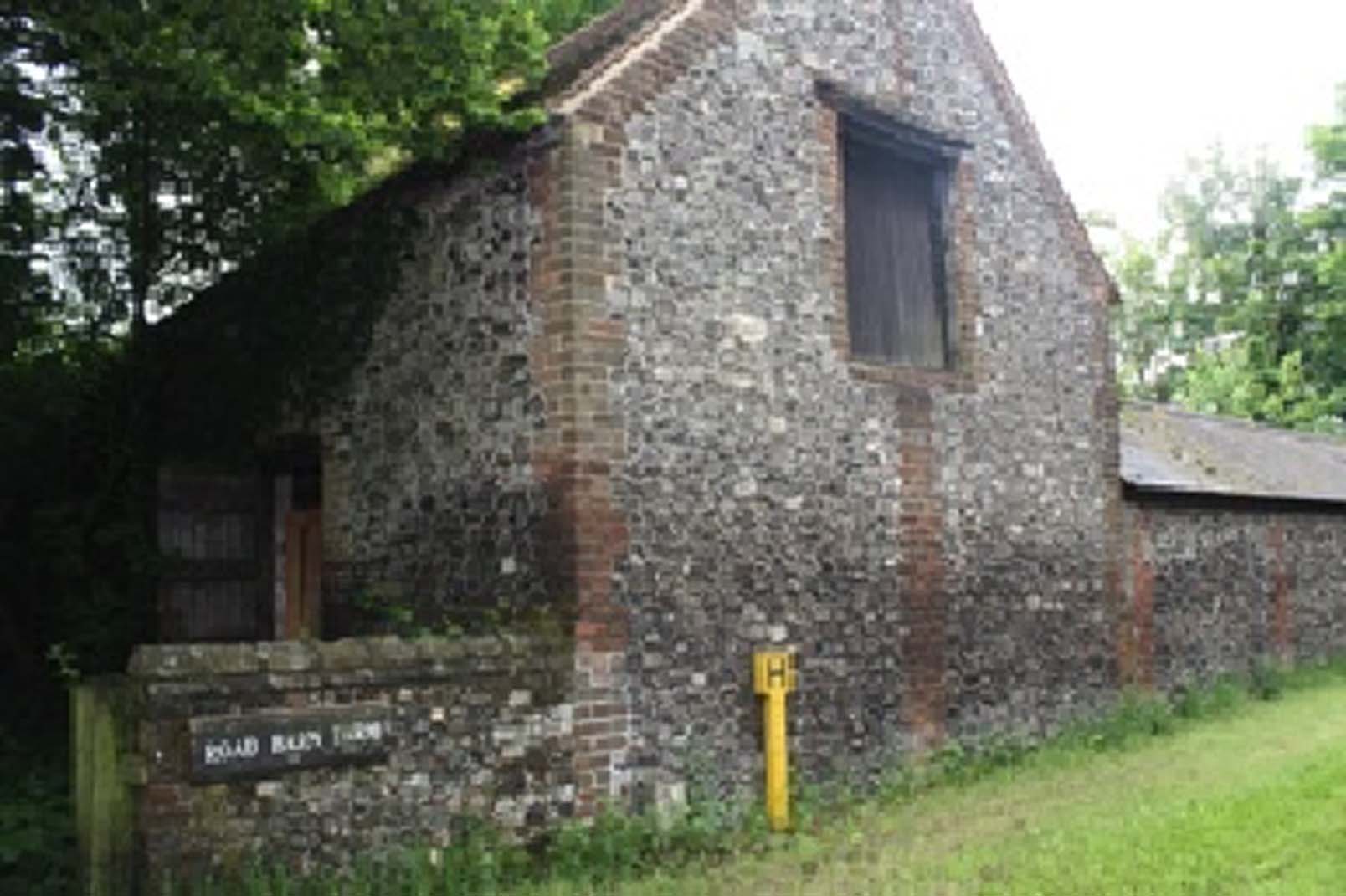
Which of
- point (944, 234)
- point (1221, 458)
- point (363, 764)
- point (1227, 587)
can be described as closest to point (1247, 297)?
point (1221, 458)

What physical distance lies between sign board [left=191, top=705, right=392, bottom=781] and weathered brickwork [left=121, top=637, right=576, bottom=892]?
0.05 m

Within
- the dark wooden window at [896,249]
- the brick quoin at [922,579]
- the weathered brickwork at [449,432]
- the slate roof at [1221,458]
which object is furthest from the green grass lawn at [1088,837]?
the slate roof at [1221,458]

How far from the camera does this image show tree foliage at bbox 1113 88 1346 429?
41.8 meters

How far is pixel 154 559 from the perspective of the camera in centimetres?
1248

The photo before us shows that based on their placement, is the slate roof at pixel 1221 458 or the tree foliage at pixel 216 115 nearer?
the tree foliage at pixel 216 115

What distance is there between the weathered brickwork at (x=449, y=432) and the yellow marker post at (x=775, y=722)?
72.9 inches

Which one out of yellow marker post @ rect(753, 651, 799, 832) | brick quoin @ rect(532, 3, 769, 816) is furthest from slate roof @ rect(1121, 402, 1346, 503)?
brick quoin @ rect(532, 3, 769, 816)

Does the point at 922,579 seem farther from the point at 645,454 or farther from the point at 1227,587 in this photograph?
the point at 1227,587

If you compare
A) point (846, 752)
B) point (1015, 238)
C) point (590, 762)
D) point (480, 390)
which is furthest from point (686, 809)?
point (1015, 238)

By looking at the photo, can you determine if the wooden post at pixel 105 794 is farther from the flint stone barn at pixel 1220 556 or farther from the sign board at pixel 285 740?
the flint stone barn at pixel 1220 556

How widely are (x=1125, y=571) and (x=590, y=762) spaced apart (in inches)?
327

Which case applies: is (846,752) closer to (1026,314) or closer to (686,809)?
(686,809)

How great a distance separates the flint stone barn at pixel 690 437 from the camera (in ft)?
33.3

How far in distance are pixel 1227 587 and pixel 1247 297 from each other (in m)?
29.2
